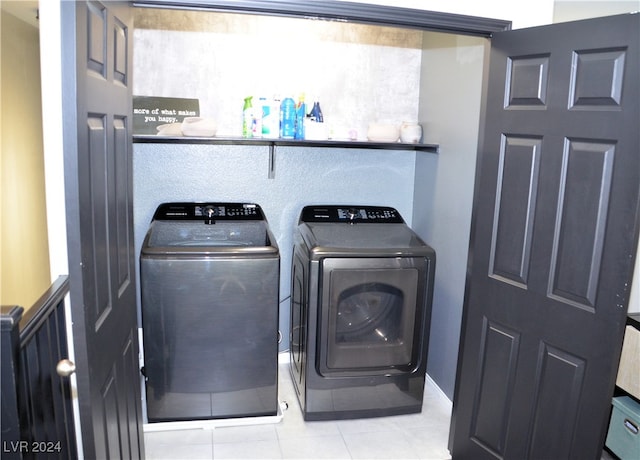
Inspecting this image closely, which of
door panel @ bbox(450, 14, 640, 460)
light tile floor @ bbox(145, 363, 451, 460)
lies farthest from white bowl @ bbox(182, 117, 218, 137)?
light tile floor @ bbox(145, 363, 451, 460)

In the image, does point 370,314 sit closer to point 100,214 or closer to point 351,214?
point 351,214

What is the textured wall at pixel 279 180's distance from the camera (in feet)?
10.1

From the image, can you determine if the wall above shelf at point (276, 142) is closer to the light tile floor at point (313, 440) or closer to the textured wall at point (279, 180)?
the textured wall at point (279, 180)

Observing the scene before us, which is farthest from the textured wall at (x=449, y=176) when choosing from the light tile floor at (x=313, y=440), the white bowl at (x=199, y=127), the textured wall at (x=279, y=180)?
the white bowl at (x=199, y=127)

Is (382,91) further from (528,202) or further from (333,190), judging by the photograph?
(528,202)

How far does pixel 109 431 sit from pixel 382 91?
2510 millimetres

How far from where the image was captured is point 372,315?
108 inches

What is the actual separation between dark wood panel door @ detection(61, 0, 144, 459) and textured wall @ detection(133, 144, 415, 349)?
122cm

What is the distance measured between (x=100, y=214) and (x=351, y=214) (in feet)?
6.30

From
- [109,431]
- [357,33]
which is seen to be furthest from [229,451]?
[357,33]

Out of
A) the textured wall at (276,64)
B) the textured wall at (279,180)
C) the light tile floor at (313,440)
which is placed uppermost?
the textured wall at (276,64)

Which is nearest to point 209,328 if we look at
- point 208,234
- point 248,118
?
point 208,234

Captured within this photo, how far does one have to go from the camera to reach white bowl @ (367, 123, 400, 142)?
3.12 m

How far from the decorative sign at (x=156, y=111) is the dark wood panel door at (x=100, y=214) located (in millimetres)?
1161
